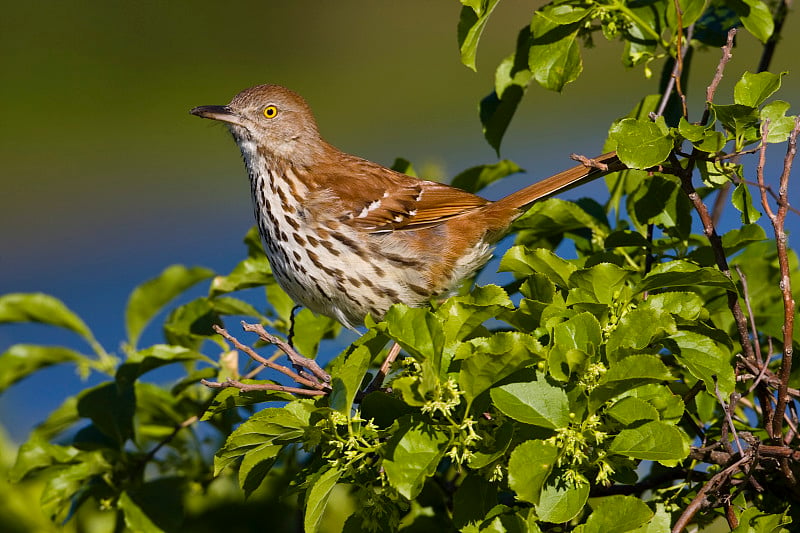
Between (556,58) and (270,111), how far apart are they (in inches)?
49.2

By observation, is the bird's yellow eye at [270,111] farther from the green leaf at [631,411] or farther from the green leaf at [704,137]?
the green leaf at [631,411]

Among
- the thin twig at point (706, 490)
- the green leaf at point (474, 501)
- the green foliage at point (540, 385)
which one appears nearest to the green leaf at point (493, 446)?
the green foliage at point (540, 385)

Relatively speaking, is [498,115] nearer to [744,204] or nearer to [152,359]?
[744,204]

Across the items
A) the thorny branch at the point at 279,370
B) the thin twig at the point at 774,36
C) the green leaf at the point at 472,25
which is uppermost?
the green leaf at the point at 472,25

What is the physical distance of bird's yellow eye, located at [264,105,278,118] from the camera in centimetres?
308

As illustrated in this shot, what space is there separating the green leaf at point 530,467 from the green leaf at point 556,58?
1.01m

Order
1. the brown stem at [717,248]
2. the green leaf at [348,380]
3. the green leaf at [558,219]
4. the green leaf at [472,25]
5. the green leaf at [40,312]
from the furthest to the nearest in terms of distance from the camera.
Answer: the green leaf at [40,312]
the green leaf at [558,219]
the green leaf at [472,25]
the brown stem at [717,248]
the green leaf at [348,380]

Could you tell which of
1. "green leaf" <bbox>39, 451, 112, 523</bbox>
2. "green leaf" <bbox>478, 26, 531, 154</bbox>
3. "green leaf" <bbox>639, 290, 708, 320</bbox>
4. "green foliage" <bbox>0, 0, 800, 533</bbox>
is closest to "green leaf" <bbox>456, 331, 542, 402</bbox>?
"green foliage" <bbox>0, 0, 800, 533</bbox>

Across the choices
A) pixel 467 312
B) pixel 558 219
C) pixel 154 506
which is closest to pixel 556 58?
pixel 558 219

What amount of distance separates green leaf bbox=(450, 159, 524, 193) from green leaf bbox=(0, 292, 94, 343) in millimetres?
1172

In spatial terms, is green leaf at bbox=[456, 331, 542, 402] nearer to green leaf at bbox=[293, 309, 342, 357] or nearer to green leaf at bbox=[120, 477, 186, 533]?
green leaf at bbox=[293, 309, 342, 357]

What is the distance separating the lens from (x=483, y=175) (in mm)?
2615

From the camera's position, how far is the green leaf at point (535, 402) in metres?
1.42

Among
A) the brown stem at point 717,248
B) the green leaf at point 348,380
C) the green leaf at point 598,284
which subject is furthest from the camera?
the brown stem at point 717,248
